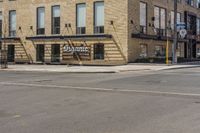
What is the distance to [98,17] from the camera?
4297 cm

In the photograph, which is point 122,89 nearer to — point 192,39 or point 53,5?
point 53,5

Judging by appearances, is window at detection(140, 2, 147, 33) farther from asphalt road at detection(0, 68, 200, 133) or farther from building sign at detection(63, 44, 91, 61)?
asphalt road at detection(0, 68, 200, 133)

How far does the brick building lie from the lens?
41.8 metres

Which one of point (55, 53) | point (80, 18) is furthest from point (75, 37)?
point (55, 53)

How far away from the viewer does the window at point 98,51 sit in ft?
141

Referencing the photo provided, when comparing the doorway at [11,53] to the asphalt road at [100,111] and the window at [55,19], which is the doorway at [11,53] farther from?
the asphalt road at [100,111]

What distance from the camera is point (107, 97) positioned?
14891 mm

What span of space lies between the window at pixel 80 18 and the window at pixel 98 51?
2.18 m

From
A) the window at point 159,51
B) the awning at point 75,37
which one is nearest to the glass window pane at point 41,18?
the awning at point 75,37

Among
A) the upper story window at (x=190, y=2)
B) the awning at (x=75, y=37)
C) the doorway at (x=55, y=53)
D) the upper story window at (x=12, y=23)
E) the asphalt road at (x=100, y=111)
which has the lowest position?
the asphalt road at (x=100, y=111)

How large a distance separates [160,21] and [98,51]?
9089 mm

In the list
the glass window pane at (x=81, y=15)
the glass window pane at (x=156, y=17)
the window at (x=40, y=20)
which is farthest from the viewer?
the window at (x=40, y=20)

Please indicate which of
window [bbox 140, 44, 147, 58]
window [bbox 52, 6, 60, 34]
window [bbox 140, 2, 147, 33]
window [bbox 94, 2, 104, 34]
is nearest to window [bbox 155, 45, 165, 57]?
window [bbox 140, 44, 147, 58]

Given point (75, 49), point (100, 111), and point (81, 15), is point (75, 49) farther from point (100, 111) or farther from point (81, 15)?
point (100, 111)
